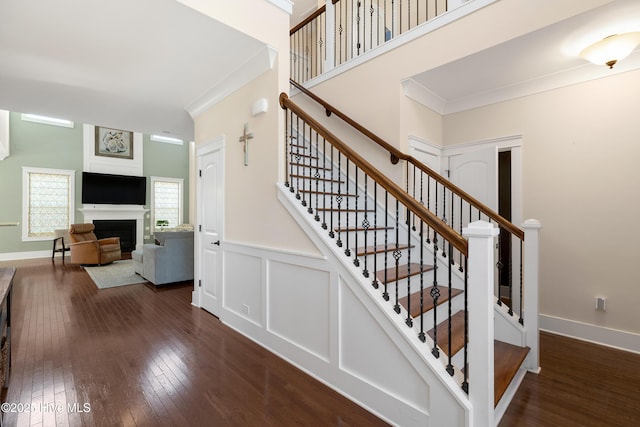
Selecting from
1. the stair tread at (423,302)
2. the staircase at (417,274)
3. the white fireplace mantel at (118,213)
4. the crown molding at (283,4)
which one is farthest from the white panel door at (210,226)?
the white fireplace mantel at (118,213)

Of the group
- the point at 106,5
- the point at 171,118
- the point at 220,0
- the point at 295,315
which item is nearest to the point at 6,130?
the point at 171,118

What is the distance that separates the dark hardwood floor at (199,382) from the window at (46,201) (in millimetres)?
5989

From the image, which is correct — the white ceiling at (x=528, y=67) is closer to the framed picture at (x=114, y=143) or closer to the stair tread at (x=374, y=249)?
the stair tread at (x=374, y=249)

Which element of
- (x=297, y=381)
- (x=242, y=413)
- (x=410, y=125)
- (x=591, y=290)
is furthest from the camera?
(x=410, y=125)

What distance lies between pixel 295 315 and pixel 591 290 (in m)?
3.01

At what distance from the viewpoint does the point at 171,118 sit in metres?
4.44

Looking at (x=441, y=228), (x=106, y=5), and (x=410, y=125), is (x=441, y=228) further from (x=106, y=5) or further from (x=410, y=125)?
(x=106, y=5)

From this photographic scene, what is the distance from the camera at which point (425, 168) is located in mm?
2963

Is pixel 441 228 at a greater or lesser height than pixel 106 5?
lesser

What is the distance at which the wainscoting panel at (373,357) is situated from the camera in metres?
1.71

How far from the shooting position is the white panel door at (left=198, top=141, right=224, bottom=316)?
354cm

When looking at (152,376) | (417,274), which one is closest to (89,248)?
(152,376)

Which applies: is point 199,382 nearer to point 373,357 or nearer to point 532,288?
point 373,357

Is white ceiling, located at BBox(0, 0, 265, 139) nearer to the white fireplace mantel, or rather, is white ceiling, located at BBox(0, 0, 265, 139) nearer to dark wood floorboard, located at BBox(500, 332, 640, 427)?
dark wood floorboard, located at BBox(500, 332, 640, 427)
